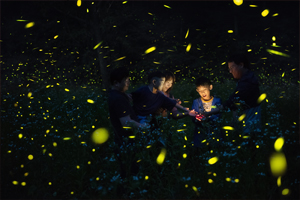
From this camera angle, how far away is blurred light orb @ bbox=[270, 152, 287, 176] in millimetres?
4023

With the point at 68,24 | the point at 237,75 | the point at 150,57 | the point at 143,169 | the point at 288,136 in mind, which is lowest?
the point at 150,57

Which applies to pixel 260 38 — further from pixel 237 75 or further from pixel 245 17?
pixel 237 75

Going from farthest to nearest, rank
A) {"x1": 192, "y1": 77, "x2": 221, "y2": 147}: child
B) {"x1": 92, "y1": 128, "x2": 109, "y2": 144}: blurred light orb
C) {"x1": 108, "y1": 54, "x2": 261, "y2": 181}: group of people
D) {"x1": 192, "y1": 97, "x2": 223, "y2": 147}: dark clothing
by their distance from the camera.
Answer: {"x1": 92, "y1": 128, "x2": 109, "y2": 144}: blurred light orb → {"x1": 192, "y1": 77, "x2": 221, "y2": 147}: child → {"x1": 192, "y1": 97, "x2": 223, "y2": 147}: dark clothing → {"x1": 108, "y1": 54, "x2": 261, "y2": 181}: group of people

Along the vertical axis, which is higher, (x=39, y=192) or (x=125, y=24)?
(x=39, y=192)

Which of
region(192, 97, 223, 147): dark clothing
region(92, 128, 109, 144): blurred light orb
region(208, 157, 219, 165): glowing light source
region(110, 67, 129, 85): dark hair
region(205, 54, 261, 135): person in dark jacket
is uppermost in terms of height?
region(110, 67, 129, 85): dark hair

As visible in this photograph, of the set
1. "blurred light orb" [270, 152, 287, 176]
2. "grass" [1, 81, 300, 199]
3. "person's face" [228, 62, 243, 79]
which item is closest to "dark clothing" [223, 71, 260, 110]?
"person's face" [228, 62, 243, 79]

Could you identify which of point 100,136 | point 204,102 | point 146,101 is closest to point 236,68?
point 204,102

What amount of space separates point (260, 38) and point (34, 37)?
70.7 ft

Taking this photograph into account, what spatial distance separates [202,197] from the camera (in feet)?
12.7

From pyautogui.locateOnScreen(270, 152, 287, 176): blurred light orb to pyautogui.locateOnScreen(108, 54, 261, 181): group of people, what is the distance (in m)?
0.47

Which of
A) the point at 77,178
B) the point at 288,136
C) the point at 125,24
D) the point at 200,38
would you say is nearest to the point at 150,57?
the point at 125,24

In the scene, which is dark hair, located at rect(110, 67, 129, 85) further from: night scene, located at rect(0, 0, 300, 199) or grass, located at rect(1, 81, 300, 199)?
grass, located at rect(1, 81, 300, 199)

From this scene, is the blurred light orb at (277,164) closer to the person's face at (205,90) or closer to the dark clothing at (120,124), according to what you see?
the person's face at (205,90)

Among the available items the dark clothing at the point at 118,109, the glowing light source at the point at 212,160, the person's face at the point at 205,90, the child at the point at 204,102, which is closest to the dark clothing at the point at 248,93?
the child at the point at 204,102
